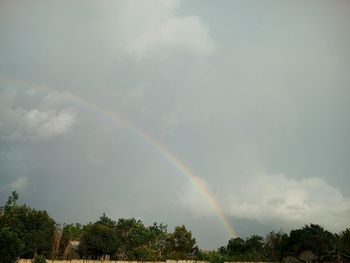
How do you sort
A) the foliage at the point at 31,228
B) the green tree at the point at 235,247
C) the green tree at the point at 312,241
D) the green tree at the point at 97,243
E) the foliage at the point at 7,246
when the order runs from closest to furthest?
the foliage at the point at 7,246
the foliage at the point at 31,228
the green tree at the point at 97,243
the green tree at the point at 312,241
the green tree at the point at 235,247

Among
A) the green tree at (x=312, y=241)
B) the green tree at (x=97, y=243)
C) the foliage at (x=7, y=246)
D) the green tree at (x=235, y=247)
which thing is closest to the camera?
the foliage at (x=7, y=246)

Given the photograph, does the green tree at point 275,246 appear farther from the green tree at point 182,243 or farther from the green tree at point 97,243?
the green tree at point 97,243

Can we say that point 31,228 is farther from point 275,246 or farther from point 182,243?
point 275,246

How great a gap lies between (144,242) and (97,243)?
2149 centimetres

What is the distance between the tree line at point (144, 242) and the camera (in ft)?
221

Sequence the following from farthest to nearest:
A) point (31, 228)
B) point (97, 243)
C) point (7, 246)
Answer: point (97, 243)
point (31, 228)
point (7, 246)

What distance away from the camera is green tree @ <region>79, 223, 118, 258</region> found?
7502 centimetres

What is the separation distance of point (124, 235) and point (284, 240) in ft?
136

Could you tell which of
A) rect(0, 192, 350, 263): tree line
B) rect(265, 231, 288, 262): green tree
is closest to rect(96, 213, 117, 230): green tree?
rect(0, 192, 350, 263): tree line

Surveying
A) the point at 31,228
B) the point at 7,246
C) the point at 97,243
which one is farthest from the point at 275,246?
the point at 7,246

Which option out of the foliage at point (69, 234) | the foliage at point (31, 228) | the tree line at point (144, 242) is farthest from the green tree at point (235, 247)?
the foliage at point (31, 228)

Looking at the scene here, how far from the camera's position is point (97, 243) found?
74.9 m

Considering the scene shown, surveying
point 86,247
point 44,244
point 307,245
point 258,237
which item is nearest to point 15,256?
point 44,244

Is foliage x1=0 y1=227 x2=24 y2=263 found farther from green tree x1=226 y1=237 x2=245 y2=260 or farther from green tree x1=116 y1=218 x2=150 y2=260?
green tree x1=226 y1=237 x2=245 y2=260
